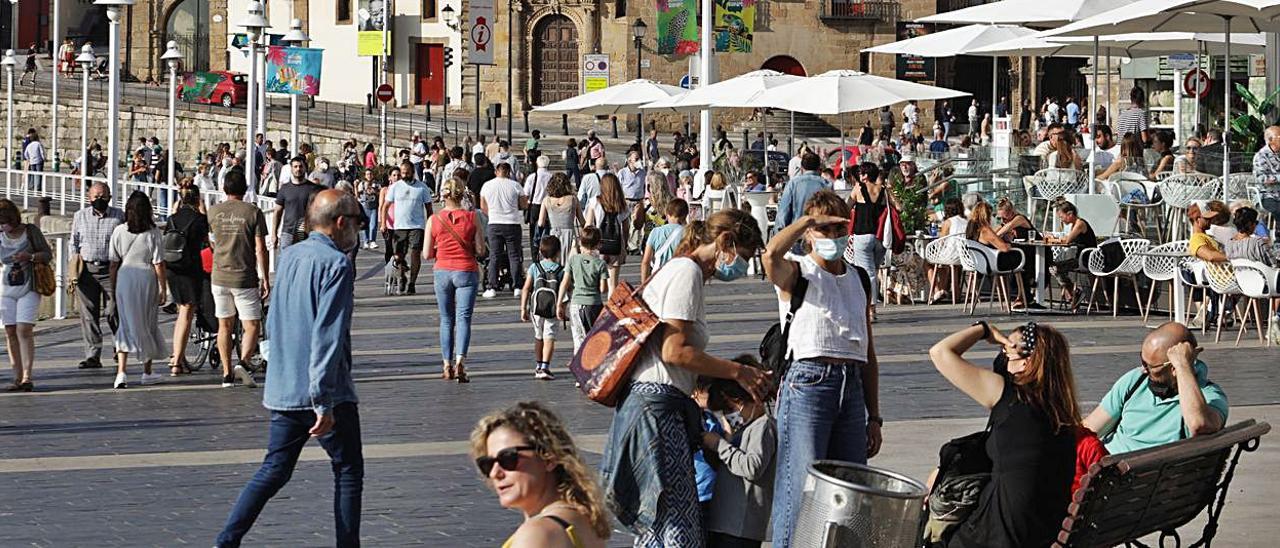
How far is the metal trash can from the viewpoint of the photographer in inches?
263

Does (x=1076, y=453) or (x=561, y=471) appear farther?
(x=1076, y=453)

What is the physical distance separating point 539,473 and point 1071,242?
15.4 metres

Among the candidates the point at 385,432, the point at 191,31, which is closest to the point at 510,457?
the point at 385,432

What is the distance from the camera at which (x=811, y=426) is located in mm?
7898

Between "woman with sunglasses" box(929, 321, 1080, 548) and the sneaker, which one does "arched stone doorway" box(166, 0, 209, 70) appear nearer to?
the sneaker

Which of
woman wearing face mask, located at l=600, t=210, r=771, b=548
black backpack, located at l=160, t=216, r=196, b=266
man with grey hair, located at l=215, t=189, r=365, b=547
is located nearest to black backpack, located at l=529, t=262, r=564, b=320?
black backpack, located at l=160, t=216, r=196, b=266

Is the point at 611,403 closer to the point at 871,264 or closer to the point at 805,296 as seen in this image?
the point at 805,296

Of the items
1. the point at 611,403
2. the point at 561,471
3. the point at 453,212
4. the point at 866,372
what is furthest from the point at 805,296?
the point at 453,212

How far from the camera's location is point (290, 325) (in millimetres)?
8430

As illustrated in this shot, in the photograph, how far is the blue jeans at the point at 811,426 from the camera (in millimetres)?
7809

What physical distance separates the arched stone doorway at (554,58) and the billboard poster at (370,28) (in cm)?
463

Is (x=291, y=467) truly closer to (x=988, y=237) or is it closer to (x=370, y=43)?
(x=988, y=237)

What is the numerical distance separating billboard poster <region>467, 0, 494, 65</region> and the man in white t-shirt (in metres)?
33.4

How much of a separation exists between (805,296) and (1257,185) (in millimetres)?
13017
